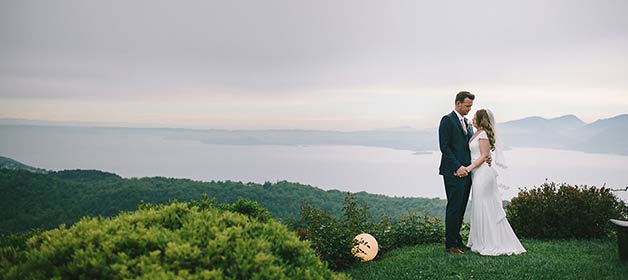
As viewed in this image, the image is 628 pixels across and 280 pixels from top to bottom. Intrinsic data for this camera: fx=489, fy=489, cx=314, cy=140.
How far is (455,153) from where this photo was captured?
25.4ft

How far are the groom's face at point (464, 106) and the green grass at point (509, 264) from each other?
2.27 metres

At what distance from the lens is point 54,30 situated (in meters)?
19.3

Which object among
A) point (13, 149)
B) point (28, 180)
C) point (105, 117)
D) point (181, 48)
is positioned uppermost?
point (181, 48)

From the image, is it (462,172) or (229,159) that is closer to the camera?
(462,172)

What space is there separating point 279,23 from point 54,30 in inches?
353

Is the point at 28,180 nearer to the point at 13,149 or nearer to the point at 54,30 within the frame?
the point at 13,149

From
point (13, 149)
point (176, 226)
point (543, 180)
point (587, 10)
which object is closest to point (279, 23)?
point (587, 10)

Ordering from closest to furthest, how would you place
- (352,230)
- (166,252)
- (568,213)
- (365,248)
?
1. (166,252)
2. (365,248)
3. (352,230)
4. (568,213)

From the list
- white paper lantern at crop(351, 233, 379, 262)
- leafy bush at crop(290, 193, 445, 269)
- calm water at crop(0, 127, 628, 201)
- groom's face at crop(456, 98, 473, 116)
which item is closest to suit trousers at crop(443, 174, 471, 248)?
groom's face at crop(456, 98, 473, 116)

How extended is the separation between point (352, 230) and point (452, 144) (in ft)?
7.59

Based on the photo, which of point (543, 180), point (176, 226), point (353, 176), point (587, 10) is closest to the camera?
point (176, 226)

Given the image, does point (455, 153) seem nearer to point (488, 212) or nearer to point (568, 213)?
point (488, 212)

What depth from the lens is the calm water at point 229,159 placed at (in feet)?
59.7

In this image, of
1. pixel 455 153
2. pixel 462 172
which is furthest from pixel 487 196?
pixel 455 153
